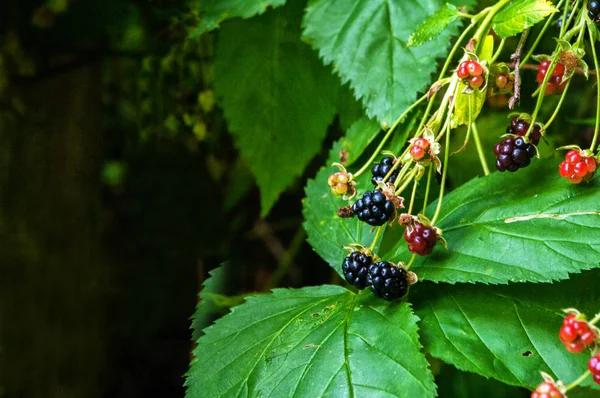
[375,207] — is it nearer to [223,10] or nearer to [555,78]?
[555,78]

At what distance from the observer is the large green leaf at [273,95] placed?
3.79 ft

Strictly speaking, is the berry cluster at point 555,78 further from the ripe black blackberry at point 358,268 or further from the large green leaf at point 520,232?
the ripe black blackberry at point 358,268

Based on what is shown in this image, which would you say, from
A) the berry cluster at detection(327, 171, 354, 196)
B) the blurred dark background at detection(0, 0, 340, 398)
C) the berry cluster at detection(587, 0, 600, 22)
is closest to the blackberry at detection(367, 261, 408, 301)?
the berry cluster at detection(327, 171, 354, 196)

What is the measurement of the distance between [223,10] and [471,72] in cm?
55

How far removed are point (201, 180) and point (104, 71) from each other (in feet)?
1.78

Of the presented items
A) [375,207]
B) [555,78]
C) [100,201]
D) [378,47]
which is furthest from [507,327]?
[100,201]

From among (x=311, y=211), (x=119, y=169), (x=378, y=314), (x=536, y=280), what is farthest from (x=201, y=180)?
(x=536, y=280)

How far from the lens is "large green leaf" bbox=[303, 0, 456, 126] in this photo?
0.84m

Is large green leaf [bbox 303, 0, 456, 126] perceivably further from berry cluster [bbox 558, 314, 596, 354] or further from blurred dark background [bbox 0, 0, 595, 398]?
blurred dark background [bbox 0, 0, 595, 398]

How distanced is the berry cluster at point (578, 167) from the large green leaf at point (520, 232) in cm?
2

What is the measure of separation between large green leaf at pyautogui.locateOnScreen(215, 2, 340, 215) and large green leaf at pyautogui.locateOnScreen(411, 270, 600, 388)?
0.50 m

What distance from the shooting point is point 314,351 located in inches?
28.0

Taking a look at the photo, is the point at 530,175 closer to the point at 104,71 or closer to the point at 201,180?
the point at 104,71

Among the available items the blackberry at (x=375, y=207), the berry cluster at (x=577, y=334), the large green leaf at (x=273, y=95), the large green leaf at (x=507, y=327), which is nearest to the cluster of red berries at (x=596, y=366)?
the berry cluster at (x=577, y=334)
